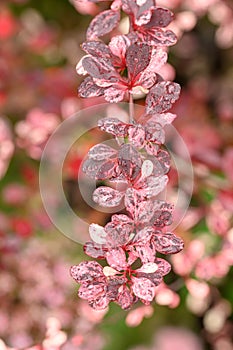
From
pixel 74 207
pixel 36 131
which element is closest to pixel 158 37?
pixel 36 131

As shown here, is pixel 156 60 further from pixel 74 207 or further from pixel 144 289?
pixel 74 207

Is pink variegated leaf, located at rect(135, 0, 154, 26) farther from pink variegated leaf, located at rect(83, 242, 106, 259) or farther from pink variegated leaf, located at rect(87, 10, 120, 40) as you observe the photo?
pink variegated leaf, located at rect(83, 242, 106, 259)

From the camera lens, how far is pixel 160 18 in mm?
430

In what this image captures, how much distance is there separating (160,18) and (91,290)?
0.62 feet

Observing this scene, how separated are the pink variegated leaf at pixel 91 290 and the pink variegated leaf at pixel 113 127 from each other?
4.0 inches

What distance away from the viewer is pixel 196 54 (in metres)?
1.92

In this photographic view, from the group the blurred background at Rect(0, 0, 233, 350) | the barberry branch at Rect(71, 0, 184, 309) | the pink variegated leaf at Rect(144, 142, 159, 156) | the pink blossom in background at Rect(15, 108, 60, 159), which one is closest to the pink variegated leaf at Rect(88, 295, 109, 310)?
the barberry branch at Rect(71, 0, 184, 309)

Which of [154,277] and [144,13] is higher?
[144,13]

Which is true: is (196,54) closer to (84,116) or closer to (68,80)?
(68,80)

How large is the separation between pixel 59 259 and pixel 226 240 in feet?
1.16

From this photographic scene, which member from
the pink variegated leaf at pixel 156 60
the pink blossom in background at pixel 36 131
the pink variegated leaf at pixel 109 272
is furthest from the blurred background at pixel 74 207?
the pink variegated leaf at pixel 156 60

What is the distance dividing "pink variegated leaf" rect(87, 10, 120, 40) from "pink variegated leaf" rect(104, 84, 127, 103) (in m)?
0.04

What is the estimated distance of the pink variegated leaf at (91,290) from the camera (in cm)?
43

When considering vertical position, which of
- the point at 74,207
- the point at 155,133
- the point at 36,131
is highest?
the point at 155,133
